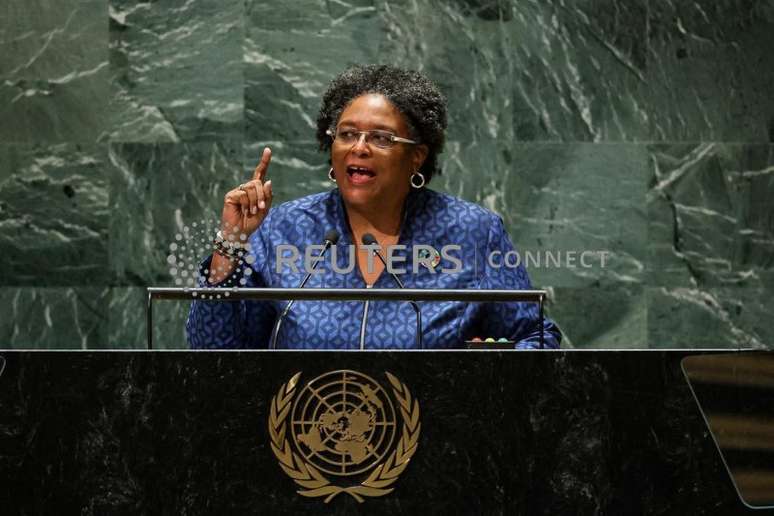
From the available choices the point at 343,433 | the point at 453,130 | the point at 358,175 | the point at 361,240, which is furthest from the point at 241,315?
the point at 453,130

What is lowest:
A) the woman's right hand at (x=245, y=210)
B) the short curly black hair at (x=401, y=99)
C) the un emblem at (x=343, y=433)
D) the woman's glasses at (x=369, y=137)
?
the un emblem at (x=343, y=433)

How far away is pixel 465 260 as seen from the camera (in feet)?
8.16

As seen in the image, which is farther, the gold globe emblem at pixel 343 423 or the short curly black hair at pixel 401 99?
the short curly black hair at pixel 401 99

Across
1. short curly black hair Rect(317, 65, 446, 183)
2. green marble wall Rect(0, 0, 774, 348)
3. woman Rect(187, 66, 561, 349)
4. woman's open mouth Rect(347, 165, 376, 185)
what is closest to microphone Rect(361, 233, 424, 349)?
woman Rect(187, 66, 561, 349)

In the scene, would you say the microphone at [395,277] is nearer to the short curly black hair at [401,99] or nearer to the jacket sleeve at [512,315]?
the jacket sleeve at [512,315]

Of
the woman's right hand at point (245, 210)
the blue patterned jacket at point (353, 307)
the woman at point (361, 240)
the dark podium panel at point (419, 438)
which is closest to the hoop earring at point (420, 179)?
the woman at point (361, 240)

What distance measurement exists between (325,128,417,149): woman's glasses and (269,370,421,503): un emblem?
783 mm

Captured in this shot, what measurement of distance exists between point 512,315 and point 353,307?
36 cm

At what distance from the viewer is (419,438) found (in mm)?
1978

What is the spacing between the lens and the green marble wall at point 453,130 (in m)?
4.36

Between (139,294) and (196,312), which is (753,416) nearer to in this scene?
(196,312)

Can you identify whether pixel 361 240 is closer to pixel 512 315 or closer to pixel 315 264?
pixel 315 264

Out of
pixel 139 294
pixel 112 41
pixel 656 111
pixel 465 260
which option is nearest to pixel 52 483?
pixel 465 260

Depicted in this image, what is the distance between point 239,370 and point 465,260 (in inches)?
27.0
